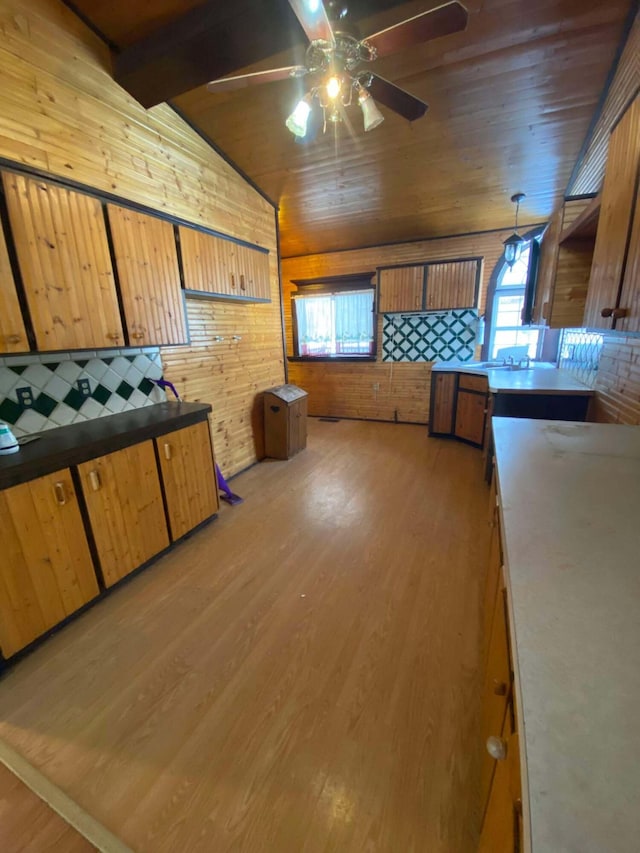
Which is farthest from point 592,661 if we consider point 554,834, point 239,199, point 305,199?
point 305,199

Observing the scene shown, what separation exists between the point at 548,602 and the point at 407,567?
159 cm

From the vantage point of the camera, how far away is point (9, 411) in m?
1.87

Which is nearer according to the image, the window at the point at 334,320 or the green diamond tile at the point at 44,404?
the green diamond tile at the point at 44,404

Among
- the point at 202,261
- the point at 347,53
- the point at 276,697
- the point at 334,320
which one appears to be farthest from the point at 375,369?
the point at 276,697

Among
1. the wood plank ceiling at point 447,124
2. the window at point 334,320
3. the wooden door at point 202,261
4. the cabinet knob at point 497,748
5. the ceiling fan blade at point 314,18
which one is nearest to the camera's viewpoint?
the cabinet knob at point 497,748

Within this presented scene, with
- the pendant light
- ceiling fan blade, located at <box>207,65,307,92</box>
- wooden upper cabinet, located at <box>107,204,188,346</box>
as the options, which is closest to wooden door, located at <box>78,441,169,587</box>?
wooden upper cabinet, located at <box>107,204,188,346</box>

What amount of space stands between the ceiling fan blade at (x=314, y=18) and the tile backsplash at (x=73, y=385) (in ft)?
6.67

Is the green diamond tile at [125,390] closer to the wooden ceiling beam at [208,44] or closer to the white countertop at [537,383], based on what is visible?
the wooden ceiling beam at [208,44]

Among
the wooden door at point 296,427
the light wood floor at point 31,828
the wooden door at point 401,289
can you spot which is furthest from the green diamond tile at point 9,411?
the wooden door at point 401,289

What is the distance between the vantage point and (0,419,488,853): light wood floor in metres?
1.08

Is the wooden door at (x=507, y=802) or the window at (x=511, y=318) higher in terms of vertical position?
the window at (x=511, y=318)

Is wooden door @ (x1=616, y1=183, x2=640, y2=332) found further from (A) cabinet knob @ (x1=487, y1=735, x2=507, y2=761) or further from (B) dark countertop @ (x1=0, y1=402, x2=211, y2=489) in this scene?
(B) dark countertop @ (x1=0, y1=402, x2=211, y2=489)

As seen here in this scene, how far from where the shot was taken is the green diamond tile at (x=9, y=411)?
1847 millimetres

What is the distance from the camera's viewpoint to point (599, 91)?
8.01ft
